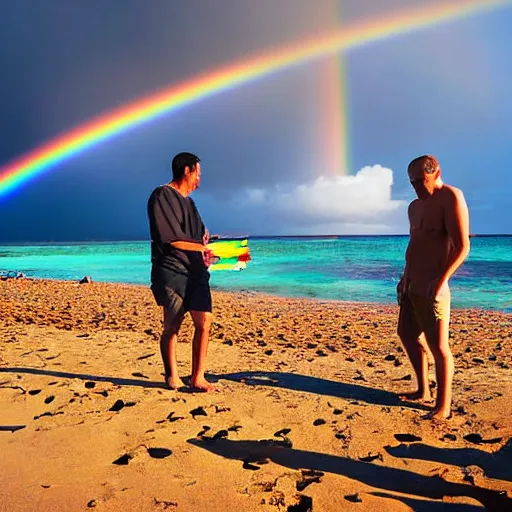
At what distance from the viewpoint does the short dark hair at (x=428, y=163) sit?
3852 mm

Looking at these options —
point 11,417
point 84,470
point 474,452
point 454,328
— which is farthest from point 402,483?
point 454,328

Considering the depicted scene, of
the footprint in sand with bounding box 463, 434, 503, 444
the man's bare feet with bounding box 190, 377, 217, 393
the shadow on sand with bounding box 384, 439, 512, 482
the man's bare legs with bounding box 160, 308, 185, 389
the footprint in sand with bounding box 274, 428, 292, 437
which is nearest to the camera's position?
the shadow on sand with bounding box 384, 439, 512, 482

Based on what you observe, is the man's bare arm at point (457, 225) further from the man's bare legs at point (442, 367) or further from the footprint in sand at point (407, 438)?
the footprint in sand at point (407, 438)

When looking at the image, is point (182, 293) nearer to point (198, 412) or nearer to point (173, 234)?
point (173, 234)

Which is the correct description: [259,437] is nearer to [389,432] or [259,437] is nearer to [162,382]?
[389,432]

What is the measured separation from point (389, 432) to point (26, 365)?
428cm

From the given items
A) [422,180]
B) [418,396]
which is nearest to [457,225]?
[422,180]

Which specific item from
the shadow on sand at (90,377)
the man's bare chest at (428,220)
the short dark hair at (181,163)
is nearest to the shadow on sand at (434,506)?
the man's bare chest at (428,220)

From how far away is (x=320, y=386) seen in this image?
16.3ft

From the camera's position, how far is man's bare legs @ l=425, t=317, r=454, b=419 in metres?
3.89

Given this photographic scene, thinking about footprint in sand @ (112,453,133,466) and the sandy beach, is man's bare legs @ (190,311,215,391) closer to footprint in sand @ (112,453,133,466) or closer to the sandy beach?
the sandy beach

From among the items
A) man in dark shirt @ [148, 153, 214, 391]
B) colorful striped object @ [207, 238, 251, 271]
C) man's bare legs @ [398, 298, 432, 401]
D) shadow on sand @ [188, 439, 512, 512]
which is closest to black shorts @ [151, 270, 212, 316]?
man in dark shirt @ [148, 153, 214, 391]

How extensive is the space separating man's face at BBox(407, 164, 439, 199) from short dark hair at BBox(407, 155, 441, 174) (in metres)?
0.02

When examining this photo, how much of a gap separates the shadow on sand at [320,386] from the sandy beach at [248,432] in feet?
0.07
